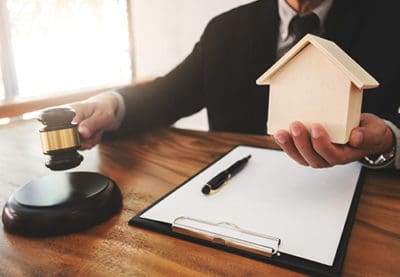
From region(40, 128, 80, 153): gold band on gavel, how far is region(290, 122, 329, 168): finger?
332 millimetres

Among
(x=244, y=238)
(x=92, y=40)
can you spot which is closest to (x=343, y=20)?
(x=244, y=238)

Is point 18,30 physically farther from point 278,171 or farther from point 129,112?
point 278,171

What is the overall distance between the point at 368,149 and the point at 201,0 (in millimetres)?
2755

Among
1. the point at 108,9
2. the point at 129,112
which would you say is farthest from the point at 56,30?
the point at 129,112

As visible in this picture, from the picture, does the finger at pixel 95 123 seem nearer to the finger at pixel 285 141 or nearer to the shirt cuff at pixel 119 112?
the shirt cuff at pixel 119 112

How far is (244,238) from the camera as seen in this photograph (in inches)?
17.1

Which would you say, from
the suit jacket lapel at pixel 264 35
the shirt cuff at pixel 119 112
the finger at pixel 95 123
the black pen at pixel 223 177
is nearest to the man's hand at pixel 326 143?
the black pen at pixel 223 177

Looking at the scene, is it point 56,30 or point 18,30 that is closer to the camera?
point 18,30

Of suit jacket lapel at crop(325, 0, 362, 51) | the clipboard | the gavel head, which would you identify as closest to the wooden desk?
the clipboard

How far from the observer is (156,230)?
47cm

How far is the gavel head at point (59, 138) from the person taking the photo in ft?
1.73

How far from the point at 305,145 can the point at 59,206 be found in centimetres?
36

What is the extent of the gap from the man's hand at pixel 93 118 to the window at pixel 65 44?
1683 millimetres

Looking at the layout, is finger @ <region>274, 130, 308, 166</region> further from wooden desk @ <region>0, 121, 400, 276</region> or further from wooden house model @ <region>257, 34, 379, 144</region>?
wooden desk @ <region>0, 121, 400, 276</region>
